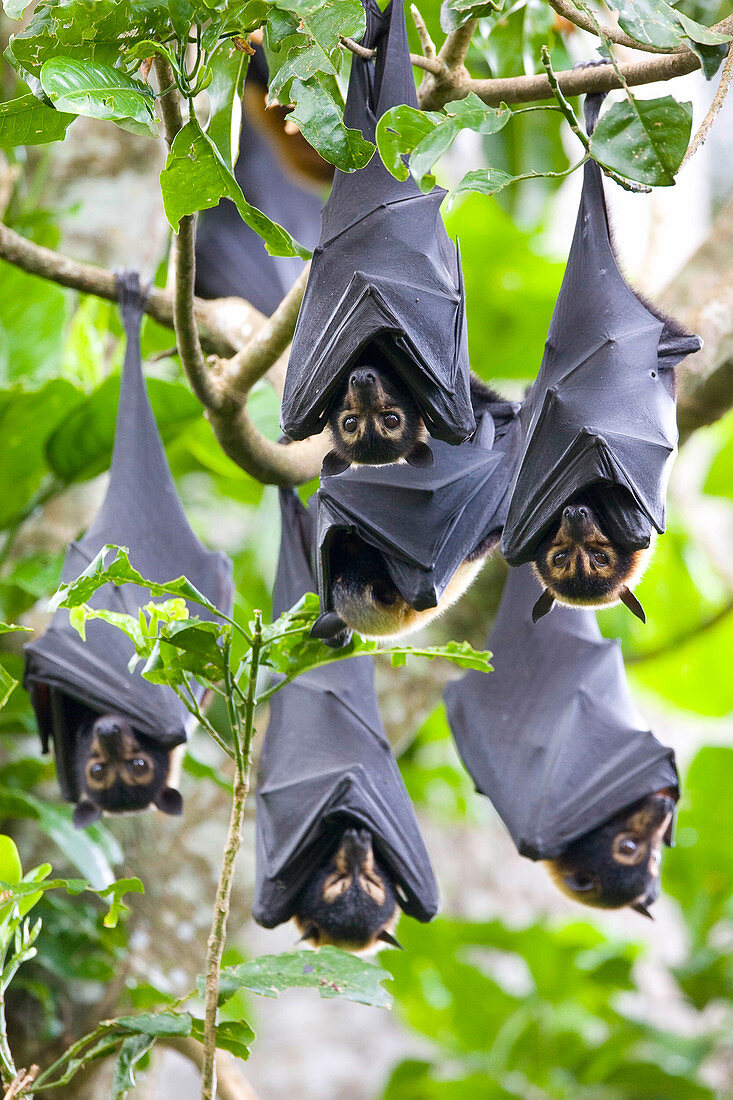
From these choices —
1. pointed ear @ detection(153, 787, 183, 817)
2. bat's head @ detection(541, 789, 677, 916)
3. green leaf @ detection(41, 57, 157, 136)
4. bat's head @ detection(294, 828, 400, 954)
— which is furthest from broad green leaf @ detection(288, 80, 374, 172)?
bat's head @ detection(541, 789, 677, 916)

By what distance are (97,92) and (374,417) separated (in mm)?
575

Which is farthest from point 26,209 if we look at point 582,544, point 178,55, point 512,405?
point 582,544

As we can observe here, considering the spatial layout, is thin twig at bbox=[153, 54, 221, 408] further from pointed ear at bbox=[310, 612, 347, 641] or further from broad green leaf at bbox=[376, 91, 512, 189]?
pointed ear at bbox=[310, 612, 347, 641]

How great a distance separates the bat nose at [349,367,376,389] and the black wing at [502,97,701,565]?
0.30 m

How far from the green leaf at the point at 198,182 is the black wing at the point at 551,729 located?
1455 millimetres

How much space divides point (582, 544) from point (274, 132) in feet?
10.0

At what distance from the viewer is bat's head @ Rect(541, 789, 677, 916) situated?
113 inches

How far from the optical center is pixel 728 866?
4.56 m

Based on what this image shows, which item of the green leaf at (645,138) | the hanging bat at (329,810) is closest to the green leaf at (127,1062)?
the hanging bat at (329,810)

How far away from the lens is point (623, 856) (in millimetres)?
2908

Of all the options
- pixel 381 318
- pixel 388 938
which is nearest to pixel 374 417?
pixel 381 318

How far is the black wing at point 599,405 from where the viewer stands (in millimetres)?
1673

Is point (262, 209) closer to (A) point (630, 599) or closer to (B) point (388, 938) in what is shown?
(B) point (388, 938)

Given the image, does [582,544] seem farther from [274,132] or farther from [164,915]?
[274,132]
